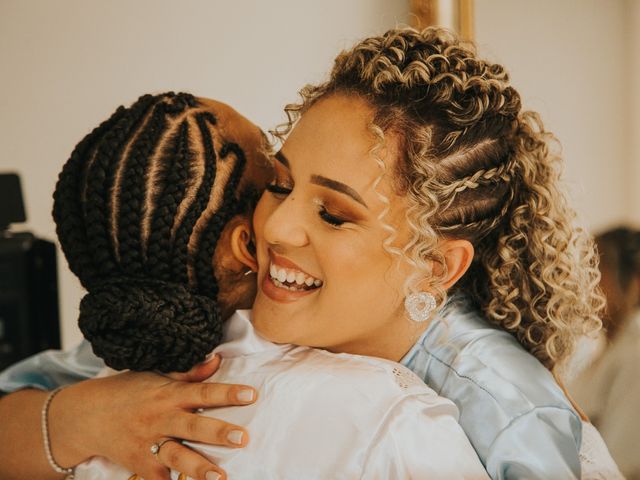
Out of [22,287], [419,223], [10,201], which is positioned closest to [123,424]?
[419,223]

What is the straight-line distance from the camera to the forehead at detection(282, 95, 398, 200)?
824 millimetres

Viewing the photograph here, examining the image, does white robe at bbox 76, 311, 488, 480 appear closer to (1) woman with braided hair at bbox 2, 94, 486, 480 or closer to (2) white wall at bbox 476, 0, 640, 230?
(1) woman with braided hair at bbox 2, 94, 486, 480

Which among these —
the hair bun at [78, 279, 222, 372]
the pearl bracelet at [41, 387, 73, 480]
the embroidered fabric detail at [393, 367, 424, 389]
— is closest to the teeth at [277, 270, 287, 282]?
the hair bun at [78, 279, 222, 372]

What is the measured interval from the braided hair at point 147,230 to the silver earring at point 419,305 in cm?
27

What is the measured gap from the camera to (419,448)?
701 mm

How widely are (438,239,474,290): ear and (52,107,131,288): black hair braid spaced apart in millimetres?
490

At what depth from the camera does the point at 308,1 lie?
1.48m

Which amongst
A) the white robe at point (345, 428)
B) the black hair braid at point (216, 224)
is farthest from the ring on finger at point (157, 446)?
the black hair braid at point (216, 224)

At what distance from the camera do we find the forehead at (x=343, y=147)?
824mm

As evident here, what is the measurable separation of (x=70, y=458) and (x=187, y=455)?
0.28 meters

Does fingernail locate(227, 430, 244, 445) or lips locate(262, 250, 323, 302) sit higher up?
lips locate(262, 250, 323, 302)

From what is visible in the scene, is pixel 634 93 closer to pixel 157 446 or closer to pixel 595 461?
pixel 595 461

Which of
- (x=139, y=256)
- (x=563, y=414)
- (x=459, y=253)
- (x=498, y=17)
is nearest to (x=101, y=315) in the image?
(x=139, y=256)

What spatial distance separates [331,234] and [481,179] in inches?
9.0
